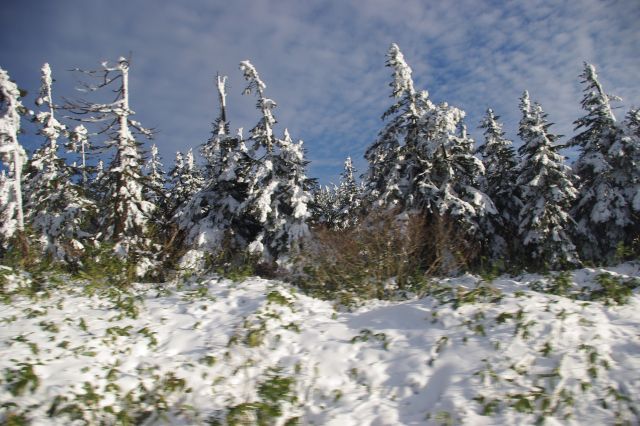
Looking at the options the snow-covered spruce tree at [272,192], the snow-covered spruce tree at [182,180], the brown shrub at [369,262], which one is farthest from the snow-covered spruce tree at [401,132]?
the snow-covered spruce tree at [182,180]

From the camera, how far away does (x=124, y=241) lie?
1361 centimetres

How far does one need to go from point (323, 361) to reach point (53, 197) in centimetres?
1900

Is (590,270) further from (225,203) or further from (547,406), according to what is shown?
(225,203)

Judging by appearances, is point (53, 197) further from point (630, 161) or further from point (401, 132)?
point (630, 161)

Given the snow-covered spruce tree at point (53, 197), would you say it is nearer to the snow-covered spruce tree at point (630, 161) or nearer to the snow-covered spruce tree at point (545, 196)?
the snow-covered spruce tree at point (545, 196)

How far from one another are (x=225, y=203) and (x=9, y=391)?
14.7 meters

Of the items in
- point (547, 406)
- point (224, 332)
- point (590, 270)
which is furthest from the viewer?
point (590, 270)

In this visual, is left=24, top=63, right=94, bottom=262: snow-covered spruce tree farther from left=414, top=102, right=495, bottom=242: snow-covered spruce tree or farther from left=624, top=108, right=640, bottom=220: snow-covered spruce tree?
left=624, top=108, right=640, bottom=220: snow-covered spruce tree

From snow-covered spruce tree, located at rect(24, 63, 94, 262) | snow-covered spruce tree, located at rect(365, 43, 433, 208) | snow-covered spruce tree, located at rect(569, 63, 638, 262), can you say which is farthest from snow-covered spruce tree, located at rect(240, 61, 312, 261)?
snow-covered spruce tree, located at rect(569, 63, 638, 262)

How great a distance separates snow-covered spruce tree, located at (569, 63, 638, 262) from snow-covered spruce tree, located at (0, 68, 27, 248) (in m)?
25.3

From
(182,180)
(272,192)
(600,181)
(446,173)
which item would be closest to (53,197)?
(272,192)

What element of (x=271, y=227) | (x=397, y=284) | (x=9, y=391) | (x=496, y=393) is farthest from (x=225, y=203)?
(x=496, y=393)

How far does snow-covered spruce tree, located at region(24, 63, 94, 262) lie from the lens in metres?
18.0

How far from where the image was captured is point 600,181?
21234 millimetres
